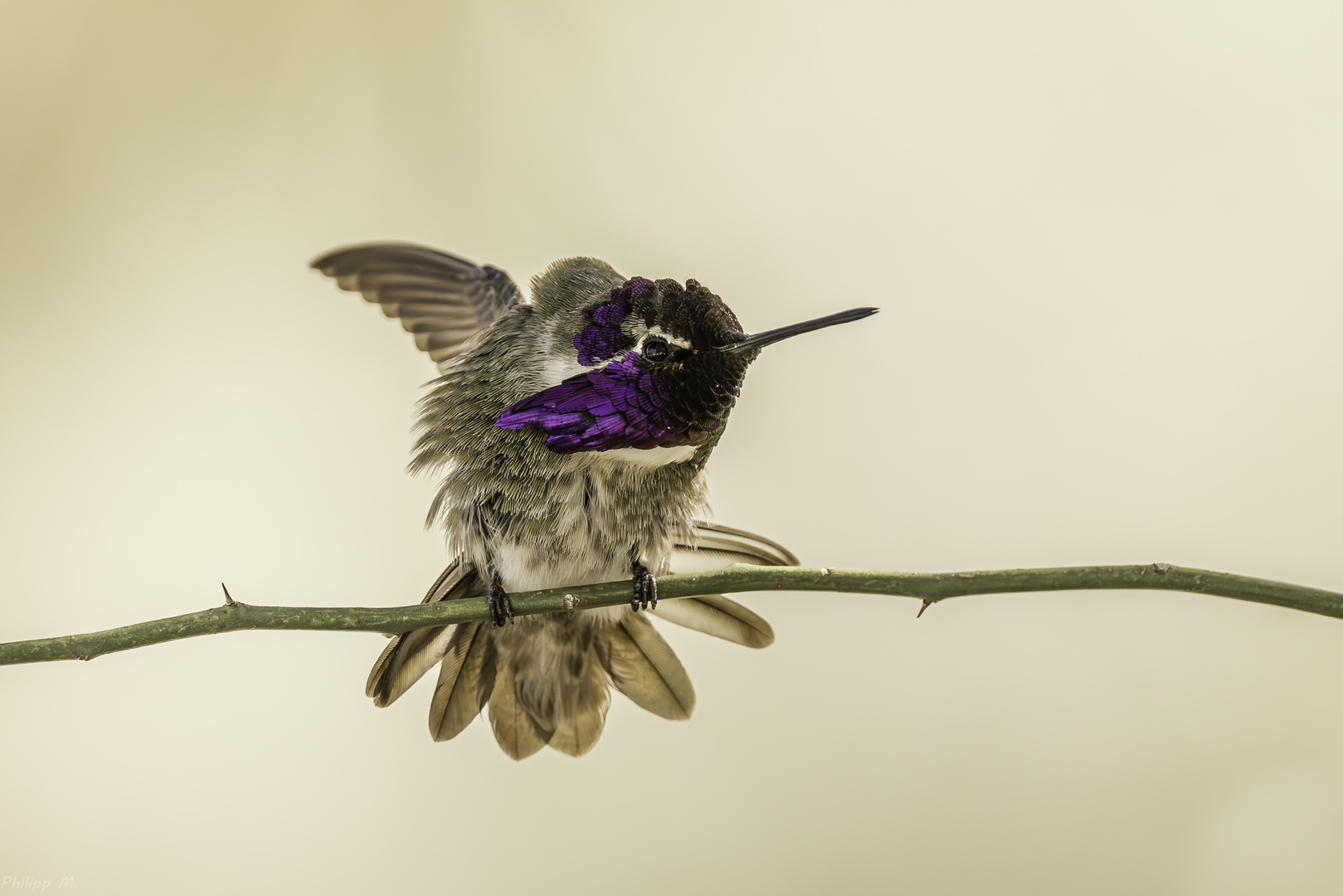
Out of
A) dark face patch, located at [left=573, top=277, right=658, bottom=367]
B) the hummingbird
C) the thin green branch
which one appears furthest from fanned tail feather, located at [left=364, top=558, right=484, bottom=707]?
dark face patch, located at [left=573, top=277, right=658, bottom=367]

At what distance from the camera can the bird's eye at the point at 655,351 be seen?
1.12 metres

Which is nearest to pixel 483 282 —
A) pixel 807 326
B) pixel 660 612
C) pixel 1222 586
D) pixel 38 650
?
pixel 660 612

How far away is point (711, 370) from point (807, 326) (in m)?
0.14

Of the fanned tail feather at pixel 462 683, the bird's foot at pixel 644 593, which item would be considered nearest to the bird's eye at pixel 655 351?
the bird's foot at pixel 644 593

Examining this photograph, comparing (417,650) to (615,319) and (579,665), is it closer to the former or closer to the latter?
(579,665)

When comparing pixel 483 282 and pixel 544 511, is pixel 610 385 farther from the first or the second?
pixel 483 282

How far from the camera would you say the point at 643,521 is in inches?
50.8

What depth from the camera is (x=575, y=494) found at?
124 cm

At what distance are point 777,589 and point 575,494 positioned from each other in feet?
1.25

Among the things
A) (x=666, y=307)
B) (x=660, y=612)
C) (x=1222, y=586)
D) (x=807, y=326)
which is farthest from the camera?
(x=660, y=612)

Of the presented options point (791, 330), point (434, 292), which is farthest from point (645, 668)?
point (434, 292)

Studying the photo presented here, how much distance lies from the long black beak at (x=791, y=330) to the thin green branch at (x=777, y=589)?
0.83 feet

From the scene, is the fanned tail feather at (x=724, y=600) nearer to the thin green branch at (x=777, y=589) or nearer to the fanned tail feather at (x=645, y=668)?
the fanned tail feather at (x=645, y=668)

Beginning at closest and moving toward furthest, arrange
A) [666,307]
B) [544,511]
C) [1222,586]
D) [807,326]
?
[1222,586]
[807,326]
[666,307]
[544,511]
